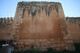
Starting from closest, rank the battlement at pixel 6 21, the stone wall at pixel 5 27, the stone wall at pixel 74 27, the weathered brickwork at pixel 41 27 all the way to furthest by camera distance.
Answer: the weathered brickwork at pixel 41 27 < the stone wall at pixel 74 27 < the stone wall at pixel 5 27 < the battlement at pixel 6 21

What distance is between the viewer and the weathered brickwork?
3861 millimetres

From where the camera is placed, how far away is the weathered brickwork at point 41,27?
3861mm

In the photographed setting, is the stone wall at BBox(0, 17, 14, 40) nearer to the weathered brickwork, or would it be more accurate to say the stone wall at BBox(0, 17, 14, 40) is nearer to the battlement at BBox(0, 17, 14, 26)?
the battlement at BBox(0, 17, 14, 26)

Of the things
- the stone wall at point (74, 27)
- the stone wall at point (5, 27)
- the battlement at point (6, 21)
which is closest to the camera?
the stone wall at point (74, 27)

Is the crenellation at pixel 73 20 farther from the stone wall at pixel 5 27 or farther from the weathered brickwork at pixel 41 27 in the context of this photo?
the stone wall at pixel 5 27

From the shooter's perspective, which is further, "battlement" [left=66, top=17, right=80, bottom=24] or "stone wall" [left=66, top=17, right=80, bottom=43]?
"battlement" [left=66, top=17, right=80, bottom=24]

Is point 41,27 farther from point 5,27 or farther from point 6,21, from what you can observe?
point 6,21

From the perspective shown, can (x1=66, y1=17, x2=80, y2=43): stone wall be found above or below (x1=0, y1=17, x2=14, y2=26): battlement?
below

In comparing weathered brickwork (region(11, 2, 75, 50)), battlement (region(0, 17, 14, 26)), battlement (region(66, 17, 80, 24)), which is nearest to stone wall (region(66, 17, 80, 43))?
battlement (region(66, 17, 80, 24))

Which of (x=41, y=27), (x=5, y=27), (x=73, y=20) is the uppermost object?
(x=73, y=20)

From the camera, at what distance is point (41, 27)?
4320mm

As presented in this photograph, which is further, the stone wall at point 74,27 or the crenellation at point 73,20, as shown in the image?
the crenellation at point 73,20

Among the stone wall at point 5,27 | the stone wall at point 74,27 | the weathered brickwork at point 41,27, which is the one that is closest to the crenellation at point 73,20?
the stone wall at point 74,27

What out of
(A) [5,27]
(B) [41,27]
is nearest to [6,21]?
(A) [5,27]
